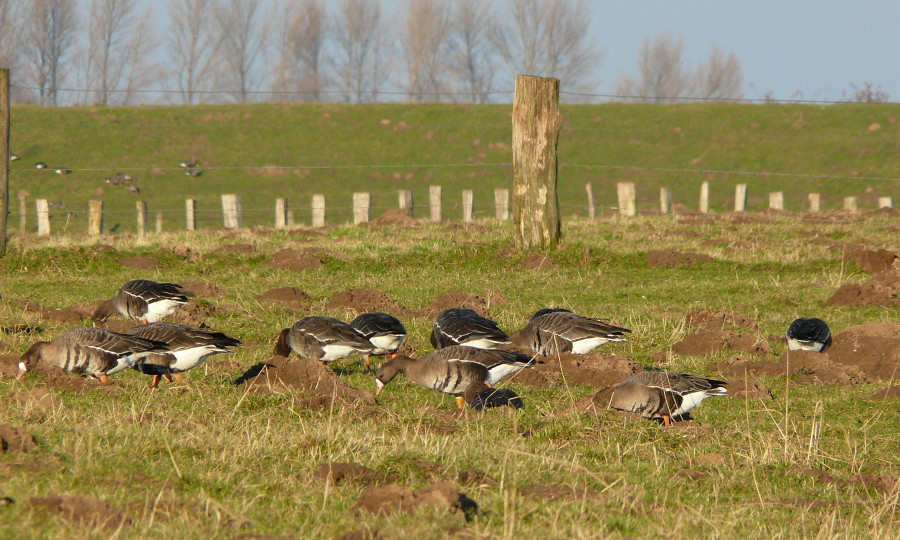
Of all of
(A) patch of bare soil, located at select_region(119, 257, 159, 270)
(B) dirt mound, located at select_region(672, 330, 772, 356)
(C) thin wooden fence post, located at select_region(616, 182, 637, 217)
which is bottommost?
(B) dirt mound, located at select_region(672, 330, 772, 356)

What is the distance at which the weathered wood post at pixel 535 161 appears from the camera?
22156 mm

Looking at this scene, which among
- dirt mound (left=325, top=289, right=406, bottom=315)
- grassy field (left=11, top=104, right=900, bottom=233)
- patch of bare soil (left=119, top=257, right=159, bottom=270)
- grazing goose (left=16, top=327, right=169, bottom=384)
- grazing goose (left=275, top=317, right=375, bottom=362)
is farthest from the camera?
grassy field (left=11, top=104, right=900, bottom=233)

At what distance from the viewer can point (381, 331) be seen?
1216 cm

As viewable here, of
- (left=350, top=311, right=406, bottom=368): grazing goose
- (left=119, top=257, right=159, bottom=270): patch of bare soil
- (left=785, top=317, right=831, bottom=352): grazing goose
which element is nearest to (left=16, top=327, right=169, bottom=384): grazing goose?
(left=350, top=311, right=406, bottom=368): grazing goose

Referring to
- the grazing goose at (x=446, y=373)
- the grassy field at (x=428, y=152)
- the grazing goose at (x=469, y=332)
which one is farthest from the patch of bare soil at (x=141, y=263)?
the grassy field at (x=428, y=152)

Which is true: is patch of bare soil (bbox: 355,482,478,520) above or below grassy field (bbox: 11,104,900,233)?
below

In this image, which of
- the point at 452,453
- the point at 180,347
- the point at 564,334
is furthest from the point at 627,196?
the point at 452,453

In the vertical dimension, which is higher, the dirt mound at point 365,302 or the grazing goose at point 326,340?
the grazing goose at point 326,340

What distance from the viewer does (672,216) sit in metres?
30.1

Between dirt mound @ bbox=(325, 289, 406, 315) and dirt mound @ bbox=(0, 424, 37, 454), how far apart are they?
9.23 m

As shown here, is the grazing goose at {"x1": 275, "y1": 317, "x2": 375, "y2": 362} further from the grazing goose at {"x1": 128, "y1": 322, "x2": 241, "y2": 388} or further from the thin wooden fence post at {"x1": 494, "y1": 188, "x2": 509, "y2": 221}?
the thin wooden fence post at {"x1": 494, "y1": 188, "x2": 509, "y2": 221}

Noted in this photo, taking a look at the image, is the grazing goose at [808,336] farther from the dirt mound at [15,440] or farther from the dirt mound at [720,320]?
the dirt mound at [15,440]

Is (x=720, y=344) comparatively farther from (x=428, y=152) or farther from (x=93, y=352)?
(x=428, y=152)

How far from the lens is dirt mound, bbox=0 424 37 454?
6891 mm
